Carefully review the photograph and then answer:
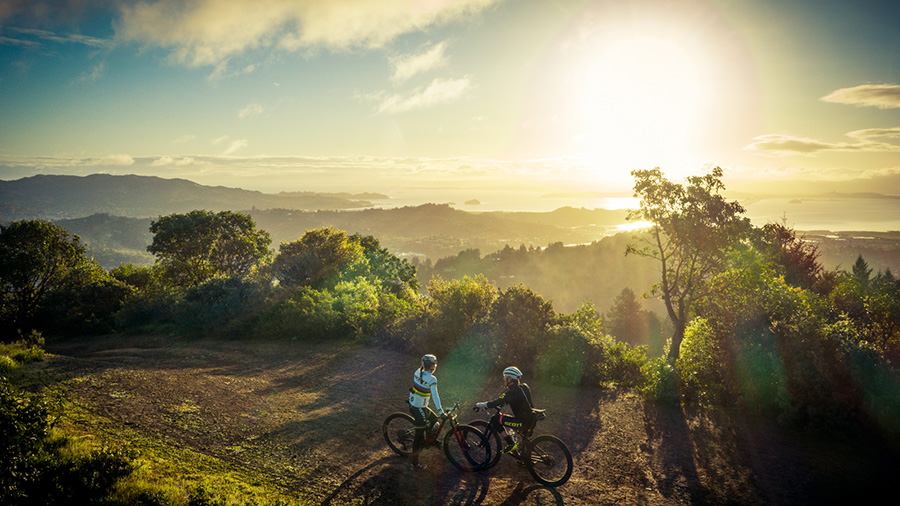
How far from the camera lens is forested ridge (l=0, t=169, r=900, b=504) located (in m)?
7.32

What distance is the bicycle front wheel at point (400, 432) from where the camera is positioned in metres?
6.85

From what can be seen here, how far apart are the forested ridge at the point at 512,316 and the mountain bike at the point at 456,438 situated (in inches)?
145

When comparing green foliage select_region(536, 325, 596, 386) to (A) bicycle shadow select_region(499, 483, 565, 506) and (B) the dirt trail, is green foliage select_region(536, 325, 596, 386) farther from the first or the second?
(A) bicycle shadow select_region(499, 483, 565, 506)

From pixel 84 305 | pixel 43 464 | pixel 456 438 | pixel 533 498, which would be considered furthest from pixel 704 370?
pixel 84 305

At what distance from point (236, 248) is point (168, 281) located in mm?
4954

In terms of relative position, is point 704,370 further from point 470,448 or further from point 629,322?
point 629,322

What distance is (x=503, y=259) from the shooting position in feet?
297

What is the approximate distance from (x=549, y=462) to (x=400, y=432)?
2.55 metres

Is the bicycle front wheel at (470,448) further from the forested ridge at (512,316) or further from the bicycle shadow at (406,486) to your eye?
the forested ridge at (512,316)

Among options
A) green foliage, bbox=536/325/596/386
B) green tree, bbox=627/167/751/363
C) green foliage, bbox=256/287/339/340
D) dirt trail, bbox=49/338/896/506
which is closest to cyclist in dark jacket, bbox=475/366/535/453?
dirt trail, bbox=49/338/896/506

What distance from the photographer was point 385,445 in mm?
7375

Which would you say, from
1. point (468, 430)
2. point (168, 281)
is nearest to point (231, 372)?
point (468, 430)

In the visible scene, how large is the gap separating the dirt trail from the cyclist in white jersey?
420mm

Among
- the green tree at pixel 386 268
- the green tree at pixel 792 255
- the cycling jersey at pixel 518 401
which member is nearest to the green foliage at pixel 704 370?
the cycling jersey at pixel 518 401
